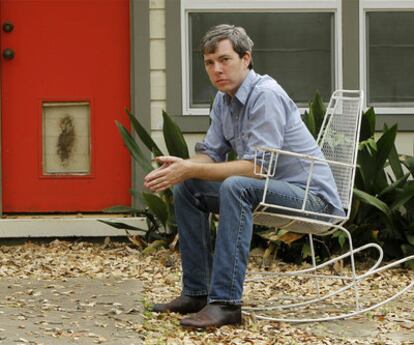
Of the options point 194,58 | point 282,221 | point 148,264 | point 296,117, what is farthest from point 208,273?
point 194,58

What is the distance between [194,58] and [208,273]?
3.03 meters

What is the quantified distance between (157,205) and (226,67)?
2.22 metres


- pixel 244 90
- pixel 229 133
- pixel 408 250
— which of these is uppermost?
pixel 244 90

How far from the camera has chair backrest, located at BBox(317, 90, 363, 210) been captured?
4.97 meters

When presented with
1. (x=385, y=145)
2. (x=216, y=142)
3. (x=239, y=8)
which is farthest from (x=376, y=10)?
(x=216, y=142)

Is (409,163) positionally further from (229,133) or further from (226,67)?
(226,67)

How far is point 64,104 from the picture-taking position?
7461 mm

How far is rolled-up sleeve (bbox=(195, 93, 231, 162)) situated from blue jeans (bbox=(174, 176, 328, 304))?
24 cm

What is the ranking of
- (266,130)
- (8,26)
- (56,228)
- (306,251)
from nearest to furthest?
(266,130)
(306,251)
(56,228)
(8,26)

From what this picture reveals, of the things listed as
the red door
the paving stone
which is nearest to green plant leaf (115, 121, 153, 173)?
the red door

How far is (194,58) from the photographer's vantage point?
7.47m

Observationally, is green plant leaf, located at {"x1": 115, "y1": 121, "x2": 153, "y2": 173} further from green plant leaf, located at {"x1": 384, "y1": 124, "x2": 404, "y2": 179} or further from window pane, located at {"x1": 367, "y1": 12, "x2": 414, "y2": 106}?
window pane, located at {"x1": 367, "y1": 12, "x2": 414, "y2": 106}

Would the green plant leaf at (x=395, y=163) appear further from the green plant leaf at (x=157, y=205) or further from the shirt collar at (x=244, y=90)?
the shirt collar at (x=244, y=90)

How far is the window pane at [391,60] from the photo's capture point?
24.6 feet
